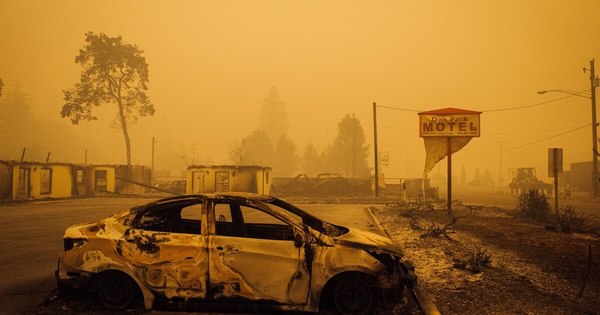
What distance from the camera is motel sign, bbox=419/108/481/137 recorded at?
15.3m

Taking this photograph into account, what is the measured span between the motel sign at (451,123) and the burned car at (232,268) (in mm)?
11106

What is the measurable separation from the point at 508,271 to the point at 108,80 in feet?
173

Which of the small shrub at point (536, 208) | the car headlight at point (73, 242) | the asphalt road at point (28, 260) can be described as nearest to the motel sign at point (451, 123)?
the small shrub at point (536, 208)

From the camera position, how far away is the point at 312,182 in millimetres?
39781

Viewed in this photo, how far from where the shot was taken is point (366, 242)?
213 inches

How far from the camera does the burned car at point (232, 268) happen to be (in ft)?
16.6

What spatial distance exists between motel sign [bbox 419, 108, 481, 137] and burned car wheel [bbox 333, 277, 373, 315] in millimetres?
11349

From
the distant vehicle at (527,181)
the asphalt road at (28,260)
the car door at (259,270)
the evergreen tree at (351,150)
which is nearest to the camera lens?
the car door at (259,270)

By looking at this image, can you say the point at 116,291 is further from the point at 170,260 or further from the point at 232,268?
the point at 232,268

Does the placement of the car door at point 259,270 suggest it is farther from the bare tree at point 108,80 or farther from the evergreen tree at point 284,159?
the evergreen tree at point 284,159

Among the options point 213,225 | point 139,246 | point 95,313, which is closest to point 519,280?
point 213,225

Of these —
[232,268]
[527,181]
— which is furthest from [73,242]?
[527,181]

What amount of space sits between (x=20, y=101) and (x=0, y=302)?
11049cm

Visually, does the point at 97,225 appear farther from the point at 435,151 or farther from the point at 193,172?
the point at 193,172
